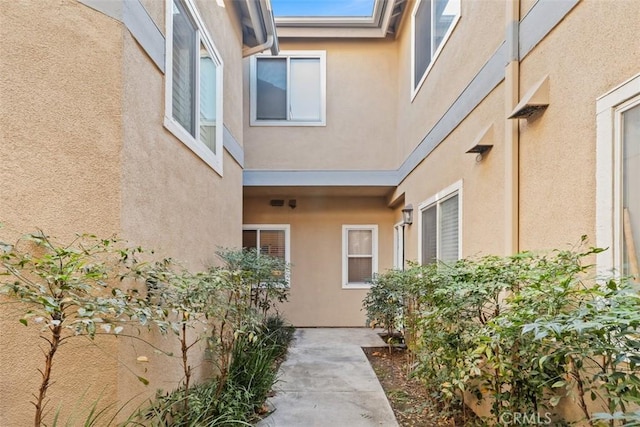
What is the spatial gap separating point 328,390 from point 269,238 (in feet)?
16.0

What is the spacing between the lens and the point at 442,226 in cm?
497

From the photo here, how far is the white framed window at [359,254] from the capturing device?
28.7 ft

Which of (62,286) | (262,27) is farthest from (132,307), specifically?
(262,27)

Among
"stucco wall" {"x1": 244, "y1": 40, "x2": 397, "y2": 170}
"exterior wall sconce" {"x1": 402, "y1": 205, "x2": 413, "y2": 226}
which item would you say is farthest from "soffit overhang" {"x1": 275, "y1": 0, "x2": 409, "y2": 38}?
"exterior wall sconce" {"x1": 402, "y1": 205, "x2": 413, "y2": 226}

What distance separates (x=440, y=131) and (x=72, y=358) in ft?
16.1

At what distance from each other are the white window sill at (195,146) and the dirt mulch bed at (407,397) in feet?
12.5

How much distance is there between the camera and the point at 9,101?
218 cm

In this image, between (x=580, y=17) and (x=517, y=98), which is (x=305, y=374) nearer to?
(x=517, y=98)

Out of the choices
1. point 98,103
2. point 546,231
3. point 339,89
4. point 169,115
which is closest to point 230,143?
point 169,115

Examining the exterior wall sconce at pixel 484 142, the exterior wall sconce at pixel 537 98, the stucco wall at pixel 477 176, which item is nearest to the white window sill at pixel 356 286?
the stucco wall at pixel 477 176

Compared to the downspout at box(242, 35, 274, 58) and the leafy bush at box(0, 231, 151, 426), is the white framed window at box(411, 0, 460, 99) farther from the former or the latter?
the leafy bush at box(0, 231, 151, 426)

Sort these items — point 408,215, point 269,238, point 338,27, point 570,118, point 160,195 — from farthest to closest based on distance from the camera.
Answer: point 269,238
point 338,27
point 408,215
point 160,195
point 570,118

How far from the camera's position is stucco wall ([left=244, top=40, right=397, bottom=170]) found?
791cm
